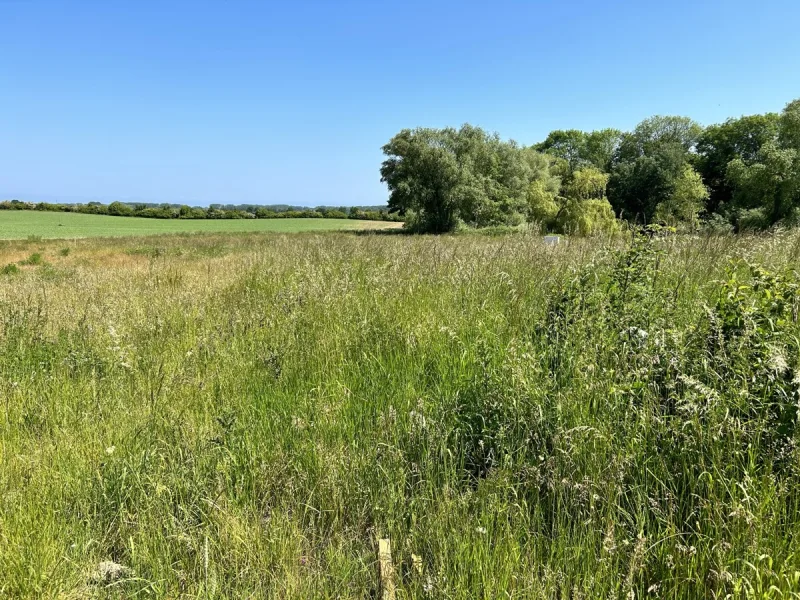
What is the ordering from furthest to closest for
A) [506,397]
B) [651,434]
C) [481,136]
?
1. [481,136]
2. [506,397]
3. [651,434]

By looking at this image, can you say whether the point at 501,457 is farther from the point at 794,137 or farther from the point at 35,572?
the point at 794,137

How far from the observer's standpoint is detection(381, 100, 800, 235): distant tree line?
3559 centimetres

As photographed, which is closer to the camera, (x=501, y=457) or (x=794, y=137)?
(x=501, y=457)

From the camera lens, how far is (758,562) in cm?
148

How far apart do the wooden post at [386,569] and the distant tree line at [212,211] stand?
6836 cm

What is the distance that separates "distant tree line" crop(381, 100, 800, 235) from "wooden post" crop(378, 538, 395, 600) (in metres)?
27.1

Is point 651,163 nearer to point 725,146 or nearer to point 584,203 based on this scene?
point 725,146

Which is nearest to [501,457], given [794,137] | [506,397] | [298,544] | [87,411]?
[506,397]

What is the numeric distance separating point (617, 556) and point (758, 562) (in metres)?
0.47

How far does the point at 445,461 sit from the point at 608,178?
53089 millimetres

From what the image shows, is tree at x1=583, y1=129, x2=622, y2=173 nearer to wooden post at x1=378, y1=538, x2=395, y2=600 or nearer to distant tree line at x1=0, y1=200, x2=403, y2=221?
distant tree line at x1=0, y1=200, x2=403, y2=221

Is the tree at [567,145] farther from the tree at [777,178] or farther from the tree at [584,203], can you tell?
the tree at [584,203]

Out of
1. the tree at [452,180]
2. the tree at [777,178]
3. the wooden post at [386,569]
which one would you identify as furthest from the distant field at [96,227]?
the wooden post at [386,569]

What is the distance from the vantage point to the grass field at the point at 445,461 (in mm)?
1641
